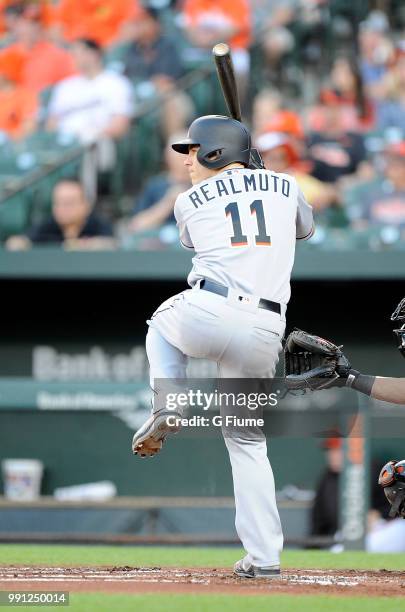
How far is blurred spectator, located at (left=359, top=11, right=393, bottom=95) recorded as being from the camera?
10938 mm

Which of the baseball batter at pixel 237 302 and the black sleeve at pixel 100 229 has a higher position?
the black sleeve at pixel 100 229

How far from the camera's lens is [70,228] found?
31.1ft

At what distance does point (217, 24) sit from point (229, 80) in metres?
6.29

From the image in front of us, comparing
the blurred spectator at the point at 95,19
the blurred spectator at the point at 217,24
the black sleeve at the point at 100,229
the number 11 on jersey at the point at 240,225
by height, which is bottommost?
the number 11 on jersey at the point at 240,225

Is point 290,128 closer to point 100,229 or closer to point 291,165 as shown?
point 291,165

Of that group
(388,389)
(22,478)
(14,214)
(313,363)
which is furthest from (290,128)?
(388,389)

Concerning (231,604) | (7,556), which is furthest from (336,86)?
(231,604)

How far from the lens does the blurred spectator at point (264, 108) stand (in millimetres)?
10194

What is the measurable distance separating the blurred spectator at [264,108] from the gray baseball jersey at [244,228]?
17.6 ft

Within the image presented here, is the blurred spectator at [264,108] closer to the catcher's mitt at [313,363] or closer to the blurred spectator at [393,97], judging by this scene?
the blurred spectator at [393,97]

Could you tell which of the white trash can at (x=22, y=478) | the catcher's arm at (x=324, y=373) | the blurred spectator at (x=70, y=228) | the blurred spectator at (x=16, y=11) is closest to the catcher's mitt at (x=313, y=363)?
the catcher's arm at (x=324, y=373)

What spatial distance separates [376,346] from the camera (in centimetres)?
965

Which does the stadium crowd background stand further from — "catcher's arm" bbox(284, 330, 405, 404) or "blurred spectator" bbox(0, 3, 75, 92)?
"catcher's arm" bbox(284, 330, 405, 404)

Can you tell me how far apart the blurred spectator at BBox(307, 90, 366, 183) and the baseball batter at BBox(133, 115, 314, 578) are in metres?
5.14
